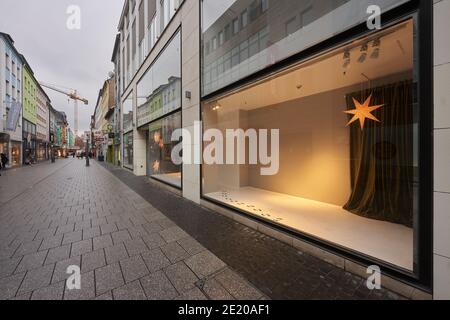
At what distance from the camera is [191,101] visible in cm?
660

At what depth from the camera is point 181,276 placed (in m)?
2.57

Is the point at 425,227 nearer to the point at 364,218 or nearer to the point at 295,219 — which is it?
the point at 295,219

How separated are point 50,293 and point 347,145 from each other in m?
6.60

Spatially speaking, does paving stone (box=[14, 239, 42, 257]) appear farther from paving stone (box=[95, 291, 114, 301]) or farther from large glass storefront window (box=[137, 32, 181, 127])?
large glass storefront window (box=[137, 32, 181, 127])

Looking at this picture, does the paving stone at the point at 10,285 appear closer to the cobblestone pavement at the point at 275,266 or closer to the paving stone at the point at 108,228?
the paving stone at the point at 108,228

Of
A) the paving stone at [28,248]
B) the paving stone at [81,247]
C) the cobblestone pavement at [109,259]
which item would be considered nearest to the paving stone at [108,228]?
the cobblestone pavement at [109,259]

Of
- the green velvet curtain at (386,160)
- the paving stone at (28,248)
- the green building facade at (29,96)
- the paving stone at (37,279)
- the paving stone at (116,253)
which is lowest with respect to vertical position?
the paving stone at (116,253)

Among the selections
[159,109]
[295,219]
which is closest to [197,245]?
[295,219]

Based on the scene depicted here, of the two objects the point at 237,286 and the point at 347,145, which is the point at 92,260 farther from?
the point at 347,145

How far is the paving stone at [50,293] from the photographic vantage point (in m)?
2.16

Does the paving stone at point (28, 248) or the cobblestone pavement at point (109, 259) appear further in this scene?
the paving stone at point (28, 248)

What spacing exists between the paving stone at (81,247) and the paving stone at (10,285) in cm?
65

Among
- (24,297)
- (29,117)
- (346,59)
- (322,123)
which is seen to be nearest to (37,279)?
(24,297)

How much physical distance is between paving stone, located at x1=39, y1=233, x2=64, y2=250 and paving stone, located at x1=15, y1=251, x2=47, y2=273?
0.22 metres
